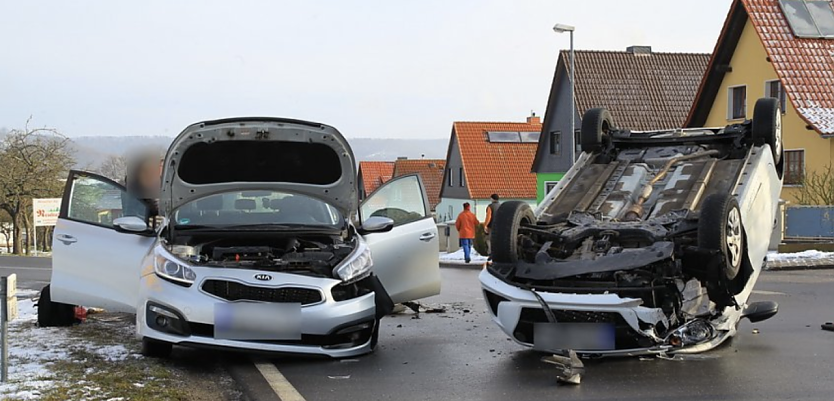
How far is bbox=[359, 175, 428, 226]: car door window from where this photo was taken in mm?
9352

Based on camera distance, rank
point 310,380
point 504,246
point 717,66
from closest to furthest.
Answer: point 310,380 → point 504,246 → point 717,66

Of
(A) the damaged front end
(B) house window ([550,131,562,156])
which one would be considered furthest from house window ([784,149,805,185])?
(A) the damaged front end

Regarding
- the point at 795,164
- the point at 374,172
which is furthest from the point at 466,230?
the point at 374,172

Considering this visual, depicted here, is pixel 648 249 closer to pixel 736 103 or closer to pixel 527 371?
pixel 527 371

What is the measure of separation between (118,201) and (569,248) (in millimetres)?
4109

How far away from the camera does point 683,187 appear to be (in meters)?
8.55

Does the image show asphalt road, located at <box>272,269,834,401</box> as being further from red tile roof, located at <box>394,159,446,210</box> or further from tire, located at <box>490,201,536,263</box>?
red tile roof, located at <box>394,159,446,210</box>

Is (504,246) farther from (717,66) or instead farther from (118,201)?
(717,66)

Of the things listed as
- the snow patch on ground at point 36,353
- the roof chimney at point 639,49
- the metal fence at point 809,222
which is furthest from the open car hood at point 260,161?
the roof chimney at point 639,49

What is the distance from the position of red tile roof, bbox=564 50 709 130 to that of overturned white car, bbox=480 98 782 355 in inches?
1191

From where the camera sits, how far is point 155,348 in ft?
25.5

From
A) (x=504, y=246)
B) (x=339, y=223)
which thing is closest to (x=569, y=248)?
(x=504, y=246)

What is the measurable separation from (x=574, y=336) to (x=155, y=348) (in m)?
3.36

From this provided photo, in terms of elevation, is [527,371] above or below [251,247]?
below
